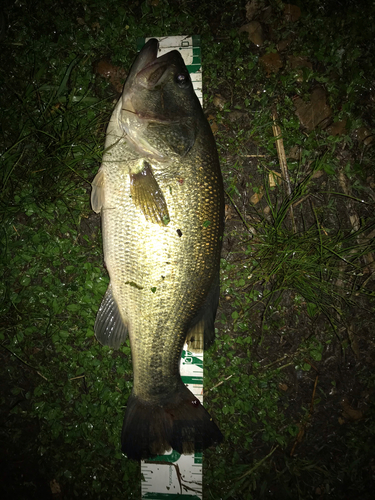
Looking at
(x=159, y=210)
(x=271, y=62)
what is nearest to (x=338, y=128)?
(x=271, y=62)

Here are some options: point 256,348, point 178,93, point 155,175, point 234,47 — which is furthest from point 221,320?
point 234,47

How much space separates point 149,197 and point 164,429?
5.37 feet

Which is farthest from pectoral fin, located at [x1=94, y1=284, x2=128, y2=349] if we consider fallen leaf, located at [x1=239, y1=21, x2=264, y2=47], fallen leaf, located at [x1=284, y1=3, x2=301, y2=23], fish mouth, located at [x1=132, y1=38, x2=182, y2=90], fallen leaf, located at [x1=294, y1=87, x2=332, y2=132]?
fallen leaf, located at [x1=284, y1=3, x2=301, y2=23]

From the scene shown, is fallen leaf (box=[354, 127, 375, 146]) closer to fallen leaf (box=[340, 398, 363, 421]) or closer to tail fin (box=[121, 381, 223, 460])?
fallen leaf (box=[340, 398, 363, 421])

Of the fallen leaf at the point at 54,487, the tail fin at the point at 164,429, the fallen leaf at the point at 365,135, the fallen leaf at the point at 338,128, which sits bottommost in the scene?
the fallen leaf at the point at 54,487

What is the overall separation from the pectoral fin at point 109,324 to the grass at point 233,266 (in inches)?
13.2

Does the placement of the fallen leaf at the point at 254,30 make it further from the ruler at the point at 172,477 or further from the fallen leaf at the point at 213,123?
the ruler at the point at 172,477

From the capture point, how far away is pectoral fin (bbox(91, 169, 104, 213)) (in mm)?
1958

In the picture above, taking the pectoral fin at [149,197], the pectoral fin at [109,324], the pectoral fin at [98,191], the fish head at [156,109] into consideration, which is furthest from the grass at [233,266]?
the pectoral fin at [149,197]

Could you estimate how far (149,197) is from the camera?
5.91 ft

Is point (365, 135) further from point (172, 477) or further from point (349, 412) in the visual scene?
point (172, 477)

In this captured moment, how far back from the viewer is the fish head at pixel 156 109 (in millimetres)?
1832

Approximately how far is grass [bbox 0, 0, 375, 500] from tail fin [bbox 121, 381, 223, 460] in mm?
360

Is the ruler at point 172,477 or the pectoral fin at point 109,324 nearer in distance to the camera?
the pectoral fin at point 109,324
